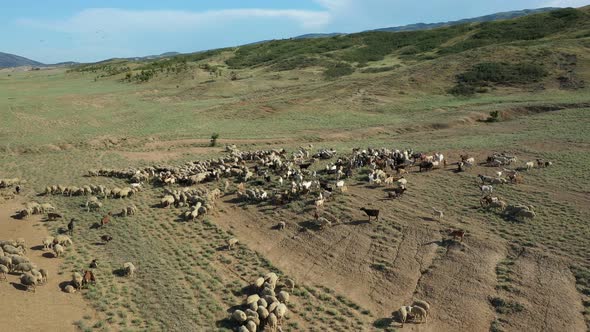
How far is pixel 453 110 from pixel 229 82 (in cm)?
3537

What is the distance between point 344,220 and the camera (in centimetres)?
2127

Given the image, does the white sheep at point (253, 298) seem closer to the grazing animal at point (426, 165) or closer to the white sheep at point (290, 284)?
the white sheep at point (290, 284)

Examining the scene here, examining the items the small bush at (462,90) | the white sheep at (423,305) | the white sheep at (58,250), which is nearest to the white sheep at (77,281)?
the white sheep at (58,250)

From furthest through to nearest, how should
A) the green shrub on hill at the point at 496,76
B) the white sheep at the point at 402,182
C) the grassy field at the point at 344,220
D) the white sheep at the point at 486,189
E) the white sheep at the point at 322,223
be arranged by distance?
the green shrub on hill at the point at 496,76 → the white sheep at the point at 402,182 → the white sheep at the point at 486,189 → the white sheep at the point at 322,223 → the grassy field at the point at 344,220

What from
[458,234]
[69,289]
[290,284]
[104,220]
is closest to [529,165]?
[458,234]

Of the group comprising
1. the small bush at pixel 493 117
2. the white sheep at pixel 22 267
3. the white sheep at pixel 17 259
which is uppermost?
the small bush at pixel 493 117

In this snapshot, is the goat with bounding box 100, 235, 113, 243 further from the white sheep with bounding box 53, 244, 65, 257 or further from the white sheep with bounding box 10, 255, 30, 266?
the white sheep with bounding box 10, 255, 30, 266

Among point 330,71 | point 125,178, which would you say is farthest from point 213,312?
point 330,71

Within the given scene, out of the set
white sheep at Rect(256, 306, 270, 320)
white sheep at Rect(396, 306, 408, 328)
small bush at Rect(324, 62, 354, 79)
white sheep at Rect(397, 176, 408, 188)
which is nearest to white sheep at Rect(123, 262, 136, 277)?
white sheep at Rect(256, 306, 270, 320)

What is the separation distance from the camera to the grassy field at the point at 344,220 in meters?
15.2

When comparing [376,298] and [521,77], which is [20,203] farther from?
[521,77]

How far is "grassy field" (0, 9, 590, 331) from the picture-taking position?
15.2 metres

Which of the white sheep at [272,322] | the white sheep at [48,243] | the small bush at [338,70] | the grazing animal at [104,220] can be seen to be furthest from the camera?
the small bush at [338,70]

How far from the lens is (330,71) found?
75.7 m
